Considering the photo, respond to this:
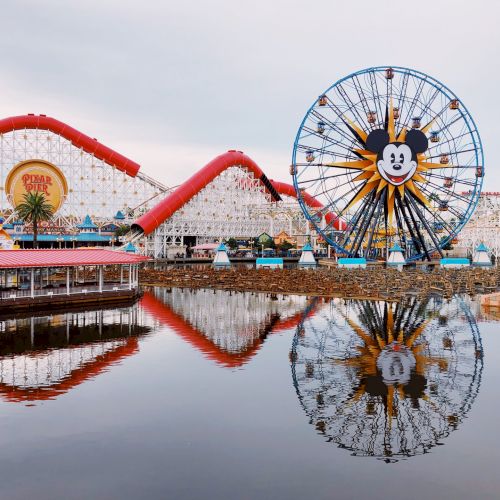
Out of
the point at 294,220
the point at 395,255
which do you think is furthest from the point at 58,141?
the point at 395,255

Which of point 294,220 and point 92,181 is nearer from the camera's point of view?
point 92,181

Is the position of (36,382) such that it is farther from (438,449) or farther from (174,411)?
(438,449)

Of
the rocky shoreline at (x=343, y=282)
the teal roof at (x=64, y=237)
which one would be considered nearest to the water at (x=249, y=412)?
the rocky shoreline at (x=343, y=282)

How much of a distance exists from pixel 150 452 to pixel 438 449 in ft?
20.7

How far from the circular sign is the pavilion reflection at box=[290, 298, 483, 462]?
6155cm

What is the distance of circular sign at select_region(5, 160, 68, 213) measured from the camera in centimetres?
8106

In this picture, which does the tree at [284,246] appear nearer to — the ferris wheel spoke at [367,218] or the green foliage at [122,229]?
the green foliage at [122,229]

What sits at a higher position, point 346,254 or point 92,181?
point 92,181

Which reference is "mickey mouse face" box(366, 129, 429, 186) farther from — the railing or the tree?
the tree

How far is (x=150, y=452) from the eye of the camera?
41.3 feet

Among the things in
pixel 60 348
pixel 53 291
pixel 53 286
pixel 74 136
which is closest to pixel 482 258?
pixel 53 286

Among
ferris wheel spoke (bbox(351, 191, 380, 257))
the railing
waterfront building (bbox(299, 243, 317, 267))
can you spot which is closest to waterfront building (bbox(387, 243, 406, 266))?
ferris wheel spoke (bbox(351, 191, 380, 257))

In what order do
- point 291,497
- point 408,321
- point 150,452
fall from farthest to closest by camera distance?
point 408,321, point 150,452, point 291,497

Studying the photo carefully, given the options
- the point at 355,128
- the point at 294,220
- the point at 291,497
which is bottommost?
the point at 291,497
